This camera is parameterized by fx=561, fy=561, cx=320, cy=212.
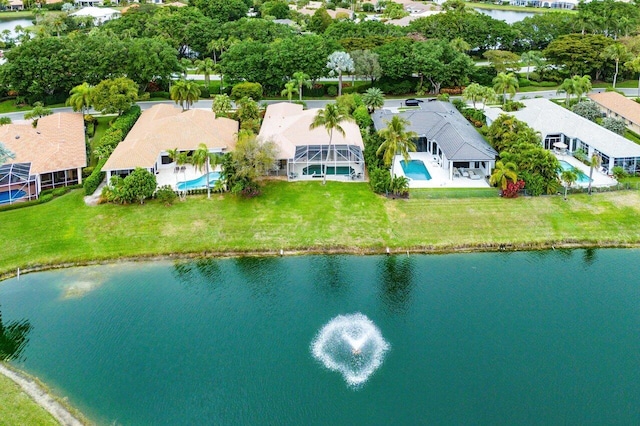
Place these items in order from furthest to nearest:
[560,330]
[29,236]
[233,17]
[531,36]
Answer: [233,17]
[531,36]
[29,236]
[560,330]

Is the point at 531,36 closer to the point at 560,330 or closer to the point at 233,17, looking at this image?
the point at 233,17

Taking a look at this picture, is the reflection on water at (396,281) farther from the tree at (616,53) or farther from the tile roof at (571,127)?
the tree at (616,53)

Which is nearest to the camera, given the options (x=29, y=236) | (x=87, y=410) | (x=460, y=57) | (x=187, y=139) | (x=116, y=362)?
(x=87, y=410)

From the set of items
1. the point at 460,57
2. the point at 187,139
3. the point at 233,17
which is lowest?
the point at 187,139

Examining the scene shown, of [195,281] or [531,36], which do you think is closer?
[195,281]

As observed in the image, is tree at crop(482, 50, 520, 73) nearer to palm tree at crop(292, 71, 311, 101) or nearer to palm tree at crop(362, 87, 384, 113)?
palm tree at crop(362, 87, 384, 113)

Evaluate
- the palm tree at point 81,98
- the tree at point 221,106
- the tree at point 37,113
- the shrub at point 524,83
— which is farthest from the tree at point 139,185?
the shrub at point 524,83

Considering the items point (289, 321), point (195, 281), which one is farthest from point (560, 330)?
point (195, 281)
